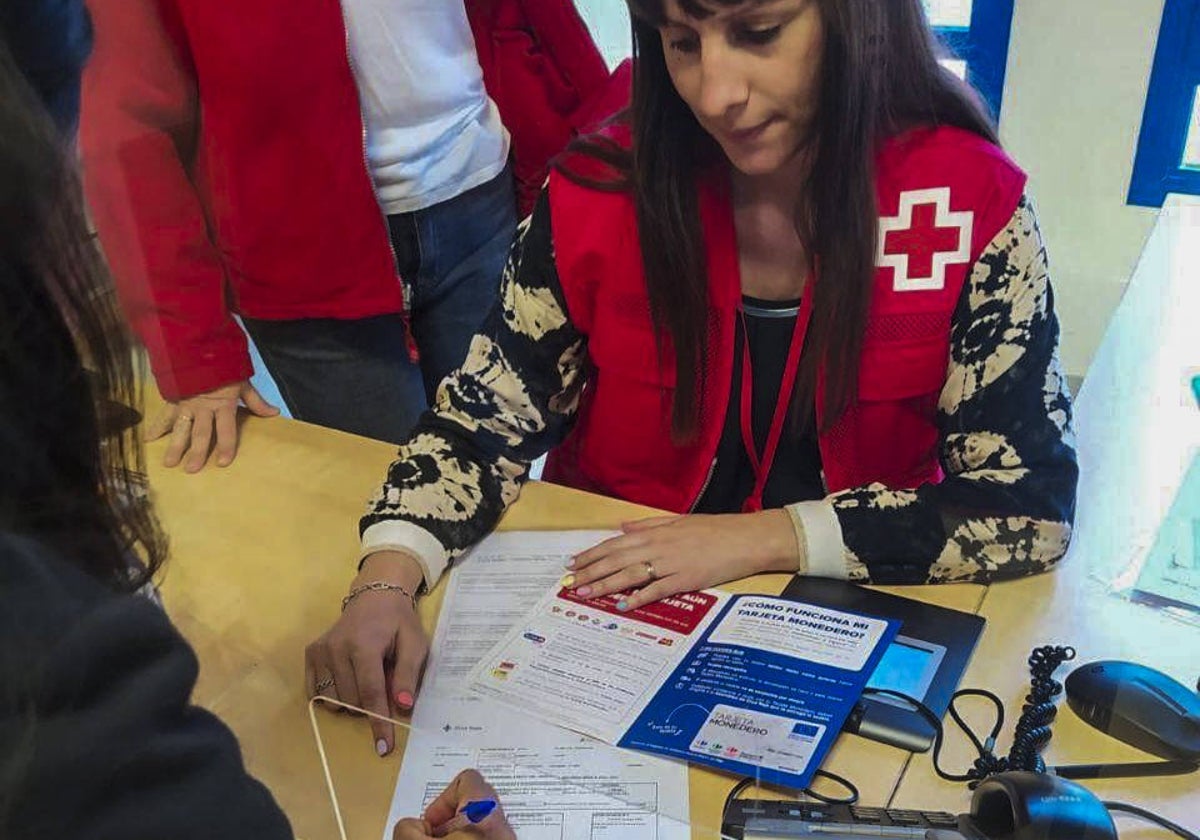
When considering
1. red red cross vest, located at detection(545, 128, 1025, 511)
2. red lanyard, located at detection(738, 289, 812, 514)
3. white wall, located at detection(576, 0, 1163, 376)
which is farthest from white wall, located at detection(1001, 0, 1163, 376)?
red lanyard, located at detection(738, 289, 812, 514)

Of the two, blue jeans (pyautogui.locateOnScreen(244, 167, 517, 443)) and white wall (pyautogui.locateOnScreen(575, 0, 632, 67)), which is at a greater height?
white wall (pyautogui.locateOnScreen(575, 0, 632, 67))

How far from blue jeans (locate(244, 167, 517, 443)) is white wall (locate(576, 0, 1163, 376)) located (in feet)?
0.93

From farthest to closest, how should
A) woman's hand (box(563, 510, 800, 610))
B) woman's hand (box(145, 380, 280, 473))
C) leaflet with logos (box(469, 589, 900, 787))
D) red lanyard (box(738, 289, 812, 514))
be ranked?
woman's hand (box(145, 380, 280, 473)) → red lanyard (box(738, 289, 812, 514)) → woman's hand (box(563, 510, 800, 610)) → leaflet with logos (box(469, 589, 900, 787))

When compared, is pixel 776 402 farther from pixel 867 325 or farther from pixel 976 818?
pixel 976 818

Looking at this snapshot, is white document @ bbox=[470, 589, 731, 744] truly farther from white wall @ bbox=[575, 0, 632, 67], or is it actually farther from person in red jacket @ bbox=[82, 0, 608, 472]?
white wall @ bbox=[575, 0, 632, 67]

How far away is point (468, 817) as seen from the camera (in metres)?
0.69

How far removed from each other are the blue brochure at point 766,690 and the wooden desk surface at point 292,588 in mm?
25

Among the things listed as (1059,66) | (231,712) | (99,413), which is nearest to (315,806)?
(231,712)

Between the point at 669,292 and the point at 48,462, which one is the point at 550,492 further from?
the point at 48,462

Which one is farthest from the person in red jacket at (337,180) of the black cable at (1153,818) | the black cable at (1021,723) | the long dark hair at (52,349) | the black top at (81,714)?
the black cable at (1153,818)

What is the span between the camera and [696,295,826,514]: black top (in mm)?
1091

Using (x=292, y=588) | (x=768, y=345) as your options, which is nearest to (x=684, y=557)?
(x=768, y=345)

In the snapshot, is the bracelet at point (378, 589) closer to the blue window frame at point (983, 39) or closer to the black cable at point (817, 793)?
the black cable at point (817, 793)

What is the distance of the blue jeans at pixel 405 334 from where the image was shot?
1.38 metres
